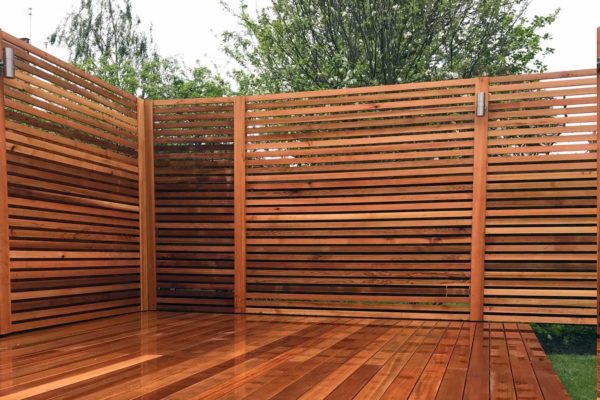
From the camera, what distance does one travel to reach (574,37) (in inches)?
440

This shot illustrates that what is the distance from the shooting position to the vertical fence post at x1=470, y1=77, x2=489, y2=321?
5.06 meters

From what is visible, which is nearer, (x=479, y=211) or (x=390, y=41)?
(x=479, y=211)

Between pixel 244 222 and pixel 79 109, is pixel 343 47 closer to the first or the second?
pixel 244 222

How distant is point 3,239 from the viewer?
4125 millimetres

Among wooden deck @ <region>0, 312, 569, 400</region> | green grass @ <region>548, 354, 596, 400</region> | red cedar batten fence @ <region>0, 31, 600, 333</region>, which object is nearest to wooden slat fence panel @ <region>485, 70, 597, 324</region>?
red cedar batten fence @ <region>0, 31, 600, 333</region>

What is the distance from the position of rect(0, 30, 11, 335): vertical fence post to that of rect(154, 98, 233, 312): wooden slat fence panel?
1857 millimetres

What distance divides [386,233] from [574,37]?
7737 millimetres

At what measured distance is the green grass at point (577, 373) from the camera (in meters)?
5.58

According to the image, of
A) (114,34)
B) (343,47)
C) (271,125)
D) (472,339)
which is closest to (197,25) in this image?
(114,34)

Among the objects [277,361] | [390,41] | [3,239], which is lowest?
[277,361]

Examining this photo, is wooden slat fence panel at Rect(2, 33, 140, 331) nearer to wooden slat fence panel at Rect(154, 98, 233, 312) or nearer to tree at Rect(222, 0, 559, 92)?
wooden slat fence panel at Rect(154, 98, 233, 312)

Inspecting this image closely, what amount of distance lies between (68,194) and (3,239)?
0.81 m

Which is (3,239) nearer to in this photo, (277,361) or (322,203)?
(277,361)

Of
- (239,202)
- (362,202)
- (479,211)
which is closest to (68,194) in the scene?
(239,202)
